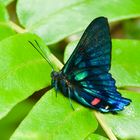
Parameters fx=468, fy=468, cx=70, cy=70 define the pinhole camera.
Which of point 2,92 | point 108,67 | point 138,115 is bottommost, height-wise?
point 138,115

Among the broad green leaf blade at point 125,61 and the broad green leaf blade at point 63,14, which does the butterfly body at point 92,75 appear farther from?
the broad green leaf blade at point 63,14

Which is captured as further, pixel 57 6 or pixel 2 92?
pixel 57 6

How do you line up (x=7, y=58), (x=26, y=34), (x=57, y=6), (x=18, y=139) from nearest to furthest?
(x=18, y=139), (x=7, y=58), (x=26, y=34), (x=57, y=6)

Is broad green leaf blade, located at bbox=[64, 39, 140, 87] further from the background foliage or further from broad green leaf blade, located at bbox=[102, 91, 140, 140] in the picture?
broad green leaf blade, located at bbox=[102, 91, 140, 140]

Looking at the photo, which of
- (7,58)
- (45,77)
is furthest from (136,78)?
(7,58)

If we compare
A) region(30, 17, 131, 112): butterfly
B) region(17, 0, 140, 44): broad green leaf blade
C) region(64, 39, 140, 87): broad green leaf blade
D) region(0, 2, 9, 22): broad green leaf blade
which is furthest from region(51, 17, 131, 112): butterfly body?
region(0, 2, 9, 22): broad green leaf blade

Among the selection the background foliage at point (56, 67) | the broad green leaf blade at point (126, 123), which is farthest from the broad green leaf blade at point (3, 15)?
the broad green leaf blade at point (126, 123)

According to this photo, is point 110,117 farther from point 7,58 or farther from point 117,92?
point 7,58
